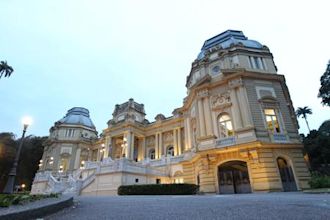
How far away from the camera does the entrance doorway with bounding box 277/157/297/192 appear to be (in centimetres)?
1617

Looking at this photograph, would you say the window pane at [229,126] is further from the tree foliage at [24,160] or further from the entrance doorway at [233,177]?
the tree foliage at [24,160]

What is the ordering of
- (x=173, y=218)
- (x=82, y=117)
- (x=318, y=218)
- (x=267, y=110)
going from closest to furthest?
(x=318, y=218)
(x=173, y=218)
(x=267, y=110)
(x=82, y=117)

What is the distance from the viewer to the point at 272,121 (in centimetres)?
1881

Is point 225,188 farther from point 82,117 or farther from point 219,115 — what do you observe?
point 82,117

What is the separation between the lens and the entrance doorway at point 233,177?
17.6 metres

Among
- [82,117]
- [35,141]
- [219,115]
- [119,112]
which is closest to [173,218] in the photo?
[219,115]

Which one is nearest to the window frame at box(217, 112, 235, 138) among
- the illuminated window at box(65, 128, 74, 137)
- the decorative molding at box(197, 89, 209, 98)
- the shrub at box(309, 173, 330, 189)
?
the decorative molding at box(197, 89, 209, 98)

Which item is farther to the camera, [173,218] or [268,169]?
[268,169]

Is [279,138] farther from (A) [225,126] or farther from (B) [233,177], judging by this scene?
(B) [233,177]

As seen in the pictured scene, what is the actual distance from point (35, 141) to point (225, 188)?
1946 inches

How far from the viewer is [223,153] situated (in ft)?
58.2

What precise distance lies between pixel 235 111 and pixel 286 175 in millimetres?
6743

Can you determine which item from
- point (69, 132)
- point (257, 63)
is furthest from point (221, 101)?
point (69, 132)

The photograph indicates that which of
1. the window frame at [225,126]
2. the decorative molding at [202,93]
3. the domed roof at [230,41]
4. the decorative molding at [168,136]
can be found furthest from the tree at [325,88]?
the decorative molding at [168,136]
